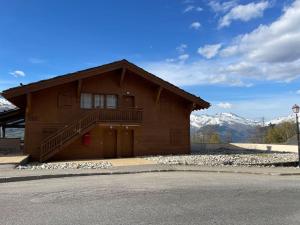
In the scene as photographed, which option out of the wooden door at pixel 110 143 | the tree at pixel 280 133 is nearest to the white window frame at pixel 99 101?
the wooden door at pixel 110 143

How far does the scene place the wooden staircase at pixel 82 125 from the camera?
26.1 metres

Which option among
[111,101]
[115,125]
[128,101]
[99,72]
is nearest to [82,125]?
[115,125]

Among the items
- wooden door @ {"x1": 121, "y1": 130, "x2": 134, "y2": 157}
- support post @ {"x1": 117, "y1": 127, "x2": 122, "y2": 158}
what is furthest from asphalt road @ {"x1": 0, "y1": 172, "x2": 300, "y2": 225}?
wooden door @ {"x1": 121, "y1": 130, "x2": 134, "y2": 157}

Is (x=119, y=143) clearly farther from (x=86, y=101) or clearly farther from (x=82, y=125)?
(x=86, y=101)

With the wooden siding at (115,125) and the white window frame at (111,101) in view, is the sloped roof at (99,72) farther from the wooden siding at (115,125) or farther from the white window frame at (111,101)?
the white window frame at (111,101)

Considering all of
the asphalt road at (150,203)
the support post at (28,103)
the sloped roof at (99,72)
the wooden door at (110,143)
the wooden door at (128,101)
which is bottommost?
the asphalt road at (150,203)

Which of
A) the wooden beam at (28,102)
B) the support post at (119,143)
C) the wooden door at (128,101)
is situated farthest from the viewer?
the wooden door at (128,101)

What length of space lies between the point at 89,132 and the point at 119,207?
63.1 ft

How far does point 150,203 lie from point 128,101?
2026 centimetres

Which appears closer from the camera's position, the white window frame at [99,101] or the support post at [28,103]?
the support post at [28,103]

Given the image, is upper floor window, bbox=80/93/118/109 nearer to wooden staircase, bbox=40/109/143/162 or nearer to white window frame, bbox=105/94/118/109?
white window frame, bbox=105/94/118/109

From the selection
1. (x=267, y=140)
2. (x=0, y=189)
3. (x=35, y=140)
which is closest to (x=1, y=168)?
(x=0, y=189)

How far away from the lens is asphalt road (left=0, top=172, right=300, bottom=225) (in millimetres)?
8469

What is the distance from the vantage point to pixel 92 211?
921cm
